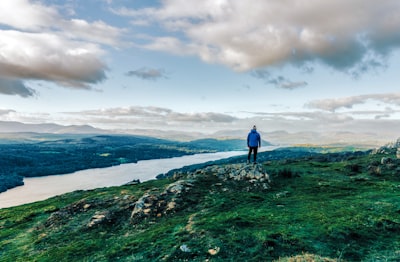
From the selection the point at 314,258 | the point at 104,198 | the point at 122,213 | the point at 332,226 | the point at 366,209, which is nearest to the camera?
the point at 314,258

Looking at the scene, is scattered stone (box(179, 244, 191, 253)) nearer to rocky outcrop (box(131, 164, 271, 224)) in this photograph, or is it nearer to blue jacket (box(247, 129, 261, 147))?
rocky outcrop (box(131, 164, 271, 224))

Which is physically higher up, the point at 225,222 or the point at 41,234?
the point at 225,222

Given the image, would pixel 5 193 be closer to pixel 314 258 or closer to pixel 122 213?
pixel 122 213

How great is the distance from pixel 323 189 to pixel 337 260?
766 inches

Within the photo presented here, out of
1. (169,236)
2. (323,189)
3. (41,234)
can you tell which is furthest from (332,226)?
(41,234)

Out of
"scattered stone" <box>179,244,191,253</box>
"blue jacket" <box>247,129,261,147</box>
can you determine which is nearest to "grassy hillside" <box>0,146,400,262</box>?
"scattered stone" <box>179,244,191,253</box>

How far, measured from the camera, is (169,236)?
1988cm

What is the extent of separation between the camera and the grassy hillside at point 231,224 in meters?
16.7

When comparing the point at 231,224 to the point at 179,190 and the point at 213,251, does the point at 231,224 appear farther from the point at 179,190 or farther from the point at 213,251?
the point at 179,190

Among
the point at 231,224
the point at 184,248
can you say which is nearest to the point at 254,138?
the point at 231,224

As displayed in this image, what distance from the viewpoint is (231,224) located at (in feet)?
68.1

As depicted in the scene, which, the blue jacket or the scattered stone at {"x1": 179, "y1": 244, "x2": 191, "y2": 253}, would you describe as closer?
the scattered stone at {"x1": 179, "y1": 244, "x2": 191, "y2": 253}

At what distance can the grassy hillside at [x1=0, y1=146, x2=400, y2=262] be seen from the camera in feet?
54.9

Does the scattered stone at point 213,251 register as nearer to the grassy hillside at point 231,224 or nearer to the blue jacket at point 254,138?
the grassy hillside at point 231,224
